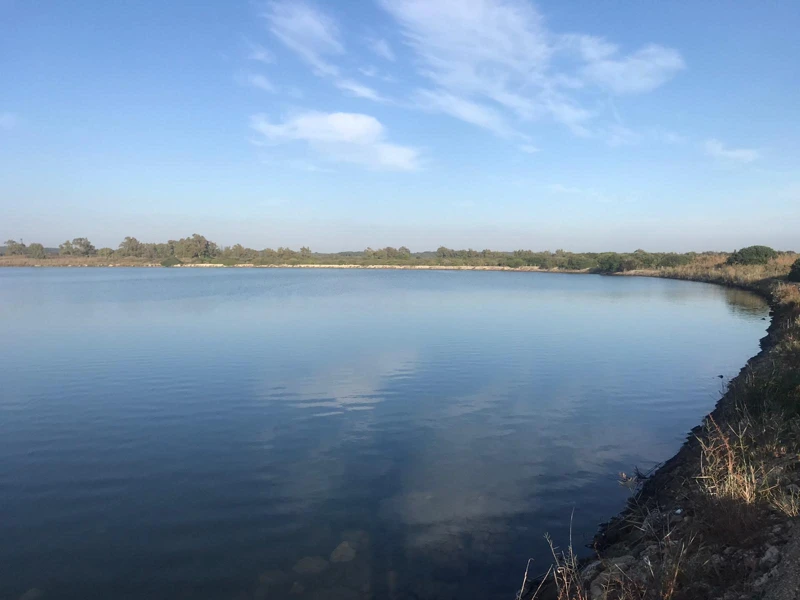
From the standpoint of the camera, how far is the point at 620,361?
14.6 meters

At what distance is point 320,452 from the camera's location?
7.92 m

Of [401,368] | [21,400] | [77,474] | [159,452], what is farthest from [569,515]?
[21,400]

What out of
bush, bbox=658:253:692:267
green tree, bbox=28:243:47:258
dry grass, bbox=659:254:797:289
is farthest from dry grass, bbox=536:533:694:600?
green tree, bbox=28:243:47:258

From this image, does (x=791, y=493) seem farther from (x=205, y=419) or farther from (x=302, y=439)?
(x=205, y=419)

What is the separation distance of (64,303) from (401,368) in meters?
Answer: 23.5

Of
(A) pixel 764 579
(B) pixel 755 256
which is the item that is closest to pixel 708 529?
(A) pixel 764 579

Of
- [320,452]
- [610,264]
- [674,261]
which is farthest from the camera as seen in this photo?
[610,264]

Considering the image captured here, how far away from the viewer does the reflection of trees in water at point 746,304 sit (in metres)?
25.9

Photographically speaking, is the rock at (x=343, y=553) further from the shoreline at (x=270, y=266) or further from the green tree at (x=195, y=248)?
the green tree at (x=195, y=248)

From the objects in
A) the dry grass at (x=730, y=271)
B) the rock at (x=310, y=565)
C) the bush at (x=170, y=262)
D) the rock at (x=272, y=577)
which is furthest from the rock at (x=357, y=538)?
the bush at (x=170, y=262)

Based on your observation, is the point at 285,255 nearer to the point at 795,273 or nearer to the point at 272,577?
the point at 795,273

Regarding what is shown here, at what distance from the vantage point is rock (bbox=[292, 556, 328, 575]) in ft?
16.8

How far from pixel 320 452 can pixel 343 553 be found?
2.62m

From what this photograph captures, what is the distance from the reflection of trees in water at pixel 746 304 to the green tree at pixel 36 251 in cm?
12527
